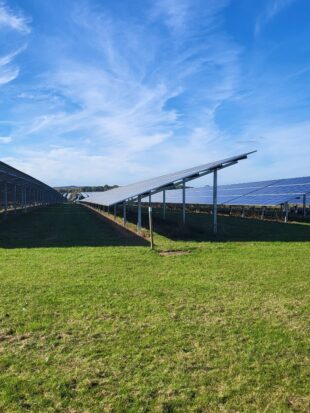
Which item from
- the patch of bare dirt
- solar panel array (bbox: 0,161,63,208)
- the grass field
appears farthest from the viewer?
solar panel array (bbox: 0,161,63,208)

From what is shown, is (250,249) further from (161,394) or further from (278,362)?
(161,394)

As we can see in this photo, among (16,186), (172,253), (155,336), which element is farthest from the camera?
(16,186)

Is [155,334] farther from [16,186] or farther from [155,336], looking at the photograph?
[16,186]

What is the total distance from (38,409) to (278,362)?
238 cm

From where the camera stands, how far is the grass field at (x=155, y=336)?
3420 mm

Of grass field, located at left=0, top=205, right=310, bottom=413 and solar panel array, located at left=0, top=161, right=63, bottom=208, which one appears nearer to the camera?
grass field, located at left=0, top=205, right=310, bottom=413

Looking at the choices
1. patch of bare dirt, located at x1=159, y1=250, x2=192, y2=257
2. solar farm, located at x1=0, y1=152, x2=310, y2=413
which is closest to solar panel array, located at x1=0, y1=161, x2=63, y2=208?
patch of bare dirt, located at x1=159, y1=250, x2=192, y2=257

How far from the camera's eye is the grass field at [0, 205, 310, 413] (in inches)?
135

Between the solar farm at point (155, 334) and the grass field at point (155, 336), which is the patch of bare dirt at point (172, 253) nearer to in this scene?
the solar farm at point (155, 334)

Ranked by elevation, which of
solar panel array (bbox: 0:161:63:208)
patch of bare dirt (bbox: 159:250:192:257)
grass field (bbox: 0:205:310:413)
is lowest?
grass field (bbox: 0:205:310:413)

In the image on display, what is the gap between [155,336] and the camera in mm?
4672

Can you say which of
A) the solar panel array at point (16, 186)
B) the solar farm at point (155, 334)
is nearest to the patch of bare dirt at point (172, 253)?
the solar farm at point (155, 334)

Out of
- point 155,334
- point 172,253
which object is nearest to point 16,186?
point 172,253

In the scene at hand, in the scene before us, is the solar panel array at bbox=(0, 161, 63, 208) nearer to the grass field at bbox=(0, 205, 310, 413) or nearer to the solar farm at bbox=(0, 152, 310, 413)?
the solar farm at bbox=(0, 152, 310, 413)
